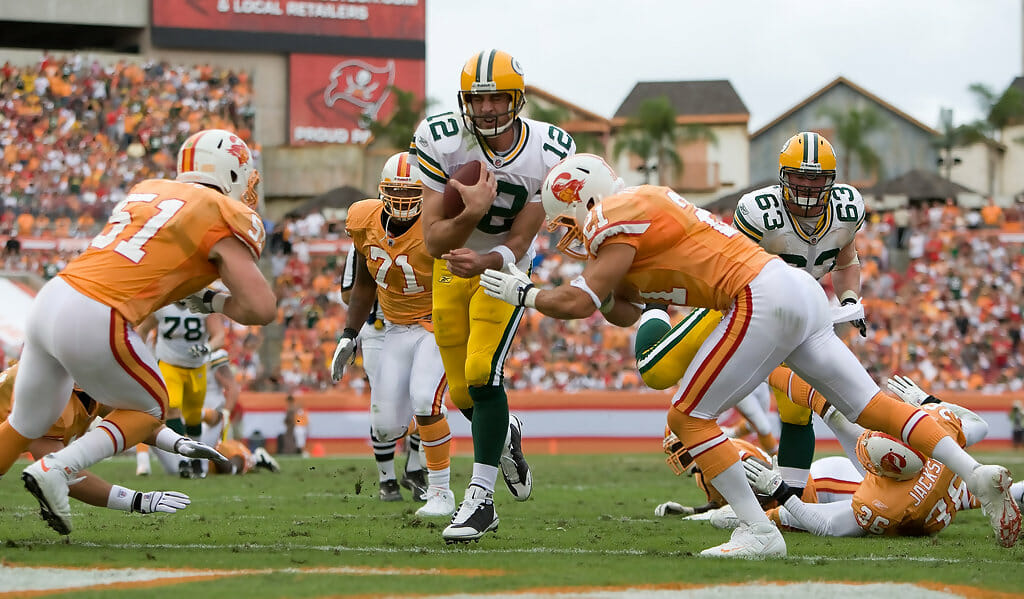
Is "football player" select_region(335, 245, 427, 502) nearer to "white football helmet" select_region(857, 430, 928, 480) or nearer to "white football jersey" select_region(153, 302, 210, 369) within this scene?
"white football jersey" select_region(153, 302, 210, 369)

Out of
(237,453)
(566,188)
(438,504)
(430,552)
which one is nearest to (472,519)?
(430,552)

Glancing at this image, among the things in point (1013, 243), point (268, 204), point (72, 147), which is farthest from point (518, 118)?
point (268, 204)

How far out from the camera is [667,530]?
269 inches

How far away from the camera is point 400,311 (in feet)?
29.0

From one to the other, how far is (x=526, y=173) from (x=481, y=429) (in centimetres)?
127

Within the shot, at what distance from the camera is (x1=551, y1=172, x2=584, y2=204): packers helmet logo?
5656 millimetres

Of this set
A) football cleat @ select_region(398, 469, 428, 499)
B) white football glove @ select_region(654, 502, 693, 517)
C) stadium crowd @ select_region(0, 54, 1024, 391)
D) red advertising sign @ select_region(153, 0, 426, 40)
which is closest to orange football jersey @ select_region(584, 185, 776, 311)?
white football glove @ select_region(654, 502, 693, 517)

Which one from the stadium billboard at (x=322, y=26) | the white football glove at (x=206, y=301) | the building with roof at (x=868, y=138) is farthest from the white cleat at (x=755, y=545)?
the building with roof at (x=868, y=138)

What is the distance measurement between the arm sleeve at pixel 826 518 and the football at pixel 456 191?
2.32 meters

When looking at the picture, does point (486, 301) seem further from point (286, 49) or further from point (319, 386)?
point (286, 49)

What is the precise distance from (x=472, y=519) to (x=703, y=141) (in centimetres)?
A: 4388

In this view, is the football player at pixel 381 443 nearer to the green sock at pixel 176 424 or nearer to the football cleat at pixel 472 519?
the green sock at pixel 176 424

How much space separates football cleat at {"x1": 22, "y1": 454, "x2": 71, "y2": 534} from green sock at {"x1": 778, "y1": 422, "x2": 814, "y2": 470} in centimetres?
390

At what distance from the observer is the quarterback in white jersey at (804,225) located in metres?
7.23
